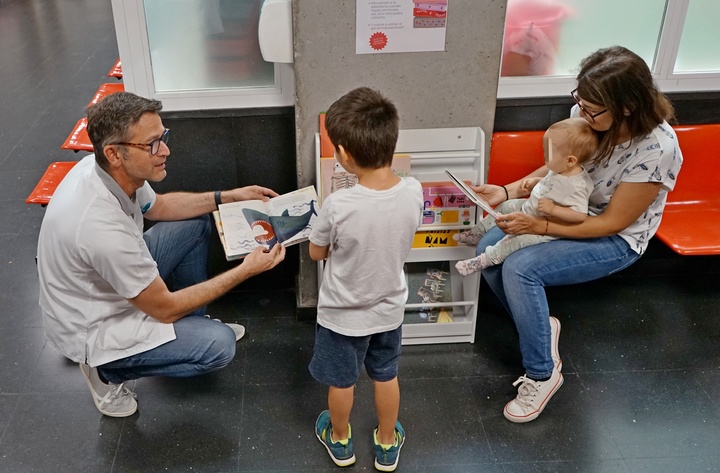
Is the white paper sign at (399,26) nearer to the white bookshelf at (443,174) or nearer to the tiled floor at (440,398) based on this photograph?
the white bookshelf at (443,174)

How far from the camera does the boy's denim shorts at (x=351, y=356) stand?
2.41 metres

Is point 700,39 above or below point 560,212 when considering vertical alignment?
above

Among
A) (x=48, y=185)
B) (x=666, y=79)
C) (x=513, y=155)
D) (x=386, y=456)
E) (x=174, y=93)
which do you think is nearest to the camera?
(x=386, y=456)

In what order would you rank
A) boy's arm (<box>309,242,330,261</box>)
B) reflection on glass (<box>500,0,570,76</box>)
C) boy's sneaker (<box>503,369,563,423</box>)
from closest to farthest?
1. boy's arm (<box>309,242,330,261</box>)
2. boy's sneaker (<box>503,369,563,423</box>)
3. reflection on glass (<box>500,0,570,76</box>)

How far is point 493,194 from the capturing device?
10.1ft

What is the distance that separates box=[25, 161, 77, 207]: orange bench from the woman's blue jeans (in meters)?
2.25

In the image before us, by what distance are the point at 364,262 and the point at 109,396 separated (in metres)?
1.31

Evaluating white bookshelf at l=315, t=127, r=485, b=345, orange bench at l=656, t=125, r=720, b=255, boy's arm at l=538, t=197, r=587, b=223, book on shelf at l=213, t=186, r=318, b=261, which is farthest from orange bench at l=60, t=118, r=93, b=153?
orange bench at l=656, t=125, r=720, b=255

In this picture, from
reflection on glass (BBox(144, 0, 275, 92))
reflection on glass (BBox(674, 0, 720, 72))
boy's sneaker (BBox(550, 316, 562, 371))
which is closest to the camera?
boy's sneaker (BBox(550, 316, 562, 371))

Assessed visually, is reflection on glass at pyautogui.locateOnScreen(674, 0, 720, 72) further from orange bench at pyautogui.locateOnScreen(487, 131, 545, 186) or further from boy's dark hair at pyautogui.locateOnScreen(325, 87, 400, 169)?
boy's dark hair at pyautogui.locateOnScreen(325, 87, 400, 169)

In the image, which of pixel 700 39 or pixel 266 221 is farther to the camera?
pixel 700 39

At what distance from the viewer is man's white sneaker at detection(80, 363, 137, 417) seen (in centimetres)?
277

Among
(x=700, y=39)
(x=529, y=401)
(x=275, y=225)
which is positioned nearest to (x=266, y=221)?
(x=275, y=225)

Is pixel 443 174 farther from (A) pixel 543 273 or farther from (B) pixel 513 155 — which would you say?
(A) pixel 543 273
